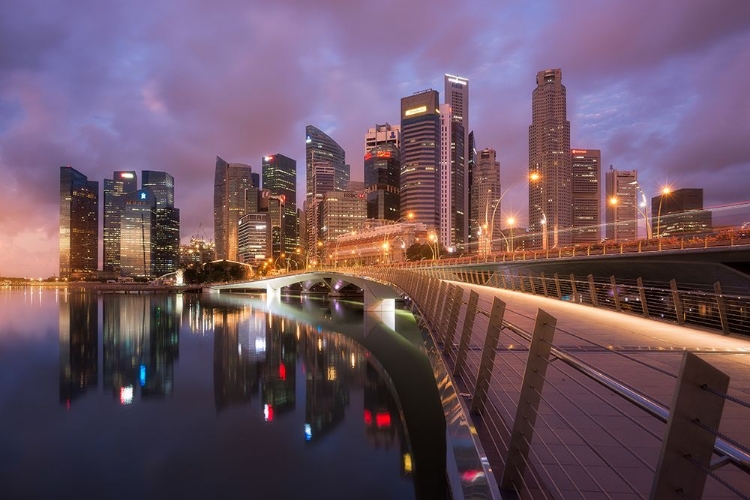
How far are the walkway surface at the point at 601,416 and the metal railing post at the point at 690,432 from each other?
0.12m

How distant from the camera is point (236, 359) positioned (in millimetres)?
34875

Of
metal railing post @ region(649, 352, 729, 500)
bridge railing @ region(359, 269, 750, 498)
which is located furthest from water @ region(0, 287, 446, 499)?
metal railing post @ region(649, 352, 729, 500)

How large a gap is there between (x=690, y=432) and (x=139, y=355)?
40.1 metres

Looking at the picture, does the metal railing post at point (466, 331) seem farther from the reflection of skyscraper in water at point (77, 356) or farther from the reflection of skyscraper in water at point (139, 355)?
the reflection of skyscraper in water at point (77, 356)

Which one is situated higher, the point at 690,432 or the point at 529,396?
the point at 690,432

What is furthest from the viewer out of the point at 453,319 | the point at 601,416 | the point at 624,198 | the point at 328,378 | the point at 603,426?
the point at 624,198

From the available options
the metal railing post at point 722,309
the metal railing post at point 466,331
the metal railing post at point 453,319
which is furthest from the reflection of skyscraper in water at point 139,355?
the metal railing post at point 722,309

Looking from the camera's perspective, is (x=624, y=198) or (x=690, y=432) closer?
(x=690, y=432)

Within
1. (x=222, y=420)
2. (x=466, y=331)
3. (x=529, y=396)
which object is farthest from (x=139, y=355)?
(x=529, y=396)

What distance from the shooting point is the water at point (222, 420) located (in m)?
14.2

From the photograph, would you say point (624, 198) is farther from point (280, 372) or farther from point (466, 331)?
point (466, 331)

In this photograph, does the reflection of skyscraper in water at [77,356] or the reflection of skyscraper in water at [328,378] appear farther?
the reflection of skyscraper in water at [77,356]

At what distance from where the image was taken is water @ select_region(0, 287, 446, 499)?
14211mm

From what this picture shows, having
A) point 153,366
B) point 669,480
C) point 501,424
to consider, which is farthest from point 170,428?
point 669,480
